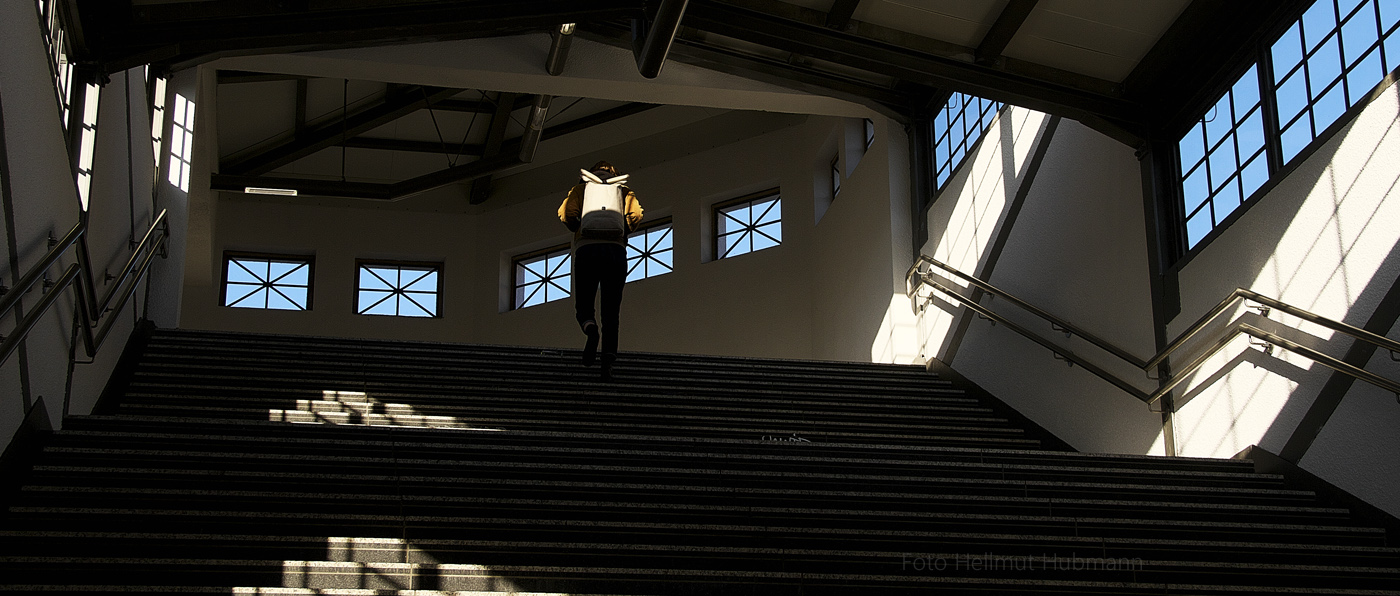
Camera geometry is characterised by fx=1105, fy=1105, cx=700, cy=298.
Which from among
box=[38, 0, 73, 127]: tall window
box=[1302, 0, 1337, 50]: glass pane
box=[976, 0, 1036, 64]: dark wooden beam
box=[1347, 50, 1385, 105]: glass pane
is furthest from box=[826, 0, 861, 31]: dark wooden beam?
box=[38, 0, 73, 127]: tall window

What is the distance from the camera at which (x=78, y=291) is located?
516cm

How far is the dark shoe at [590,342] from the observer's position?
23.6 ft

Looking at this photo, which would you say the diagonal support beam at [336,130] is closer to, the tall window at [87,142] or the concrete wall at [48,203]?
the concrete wall at [48,203]

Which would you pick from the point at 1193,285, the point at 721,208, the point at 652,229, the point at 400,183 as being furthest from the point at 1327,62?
the point at 400,183

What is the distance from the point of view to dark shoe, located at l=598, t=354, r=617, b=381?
7.32m

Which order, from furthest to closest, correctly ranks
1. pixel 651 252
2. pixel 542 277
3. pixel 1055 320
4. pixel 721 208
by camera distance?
pixel 542 277 < pixel 651 252 < pixel 721 208 < pixel 1055 320

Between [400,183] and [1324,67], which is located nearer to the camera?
[1324,67]

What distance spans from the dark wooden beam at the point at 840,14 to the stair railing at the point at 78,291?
4506 millimetres

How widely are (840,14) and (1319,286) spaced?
328cm

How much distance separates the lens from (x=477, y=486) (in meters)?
4.52

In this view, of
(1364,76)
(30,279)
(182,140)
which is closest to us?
(30,279)

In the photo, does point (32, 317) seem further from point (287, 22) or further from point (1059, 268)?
point (1059, 268)

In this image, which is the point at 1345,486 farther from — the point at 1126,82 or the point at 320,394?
the point at 320,394

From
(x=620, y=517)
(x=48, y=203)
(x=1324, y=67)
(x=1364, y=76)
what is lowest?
(x=620, y=517)
